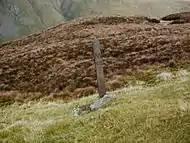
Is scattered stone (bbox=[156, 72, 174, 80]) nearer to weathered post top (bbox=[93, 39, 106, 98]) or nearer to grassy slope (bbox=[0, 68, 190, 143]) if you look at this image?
weathered post top (bbox=[93, 39, 106, 98])

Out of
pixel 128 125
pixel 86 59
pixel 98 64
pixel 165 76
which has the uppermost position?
pixel 86 59

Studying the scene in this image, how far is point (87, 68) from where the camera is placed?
4012 centimetres

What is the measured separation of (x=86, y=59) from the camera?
44750 mm

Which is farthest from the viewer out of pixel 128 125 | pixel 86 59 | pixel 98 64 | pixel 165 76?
pixel 86 59

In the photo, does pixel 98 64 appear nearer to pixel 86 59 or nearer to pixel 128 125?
pixel 128 125

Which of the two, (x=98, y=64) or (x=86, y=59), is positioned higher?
(x=86, y=59)

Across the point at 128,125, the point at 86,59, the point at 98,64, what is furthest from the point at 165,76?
the point at 86,59

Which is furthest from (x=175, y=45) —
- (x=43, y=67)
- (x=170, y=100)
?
(x=170, y=100)

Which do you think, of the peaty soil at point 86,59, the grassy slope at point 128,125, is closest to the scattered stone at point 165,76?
the peaty soil at point 86,59

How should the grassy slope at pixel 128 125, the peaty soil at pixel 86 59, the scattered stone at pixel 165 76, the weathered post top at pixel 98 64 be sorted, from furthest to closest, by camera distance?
the peaty soil at pixel 86 59 → the scattered stone at pixel 165 76 → the weathered post top at pixel 98 64 → the grassy slope at pixel 128 125

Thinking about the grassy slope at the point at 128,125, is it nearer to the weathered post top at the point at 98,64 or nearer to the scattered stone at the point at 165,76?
the weathered post top at the point at 98,64

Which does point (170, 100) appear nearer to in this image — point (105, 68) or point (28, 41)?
point (105, 68)

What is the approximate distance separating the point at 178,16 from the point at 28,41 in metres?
32.3

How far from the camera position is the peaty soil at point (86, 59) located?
37.0 m
